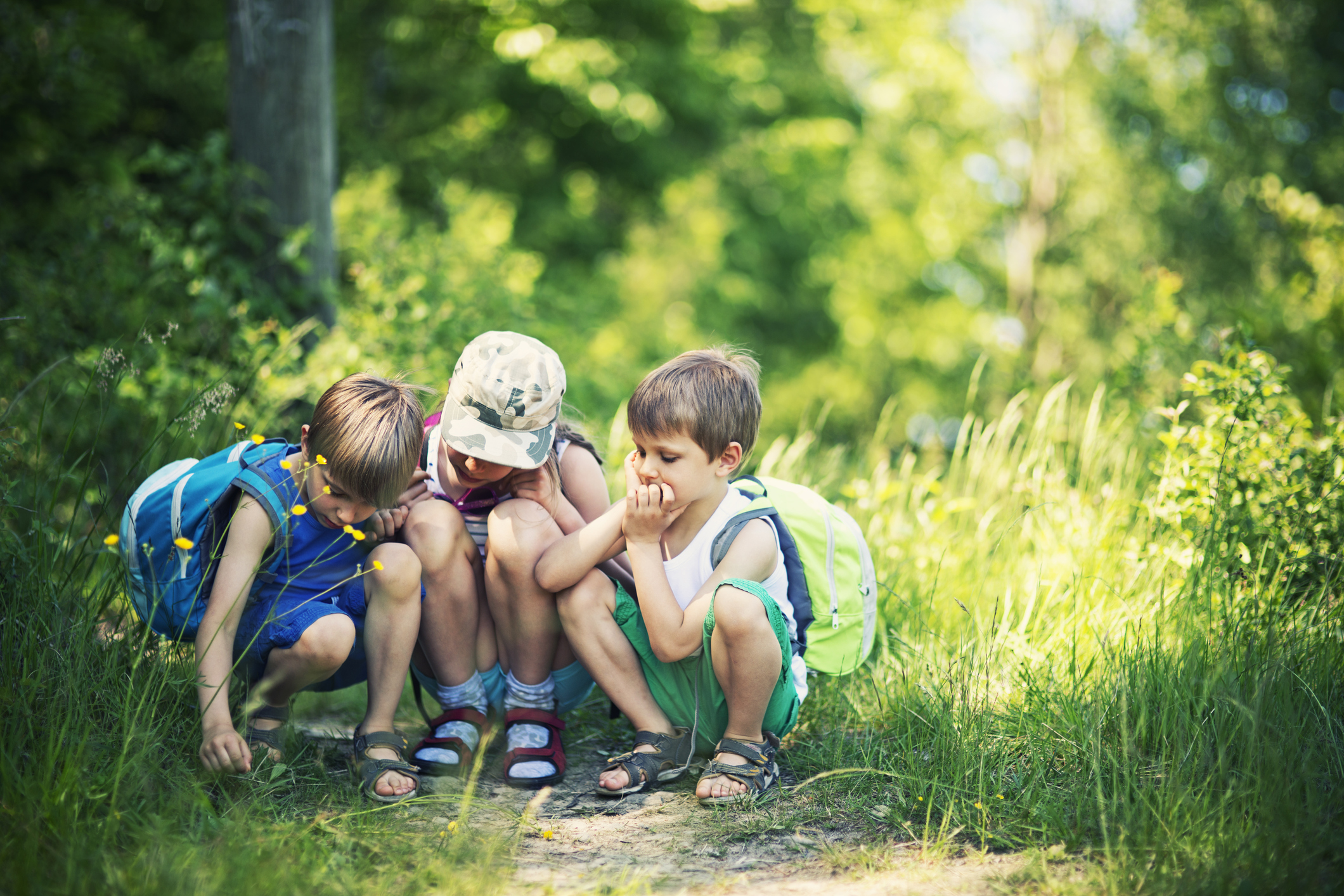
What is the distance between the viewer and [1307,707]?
86.6 inches

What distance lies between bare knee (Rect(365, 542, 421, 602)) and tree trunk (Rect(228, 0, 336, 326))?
2320mm

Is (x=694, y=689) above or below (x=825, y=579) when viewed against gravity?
below

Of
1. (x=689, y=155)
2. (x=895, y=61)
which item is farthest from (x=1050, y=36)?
(x=689, y=155)

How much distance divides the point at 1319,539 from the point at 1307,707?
636 millimetres

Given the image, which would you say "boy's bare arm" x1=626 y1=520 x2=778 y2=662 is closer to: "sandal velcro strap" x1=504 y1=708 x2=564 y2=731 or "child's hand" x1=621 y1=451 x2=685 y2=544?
"child's hand" x1=621 y1=451 x2=685 y2=544

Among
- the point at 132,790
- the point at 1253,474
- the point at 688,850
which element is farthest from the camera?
the point at 1253,474

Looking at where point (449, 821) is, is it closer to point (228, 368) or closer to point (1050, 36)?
point (228, 368)

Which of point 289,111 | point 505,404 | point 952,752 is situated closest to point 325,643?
point 505,404

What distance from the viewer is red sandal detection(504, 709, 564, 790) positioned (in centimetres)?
236

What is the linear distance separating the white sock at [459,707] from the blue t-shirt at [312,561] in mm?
388

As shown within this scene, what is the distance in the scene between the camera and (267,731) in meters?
2.25

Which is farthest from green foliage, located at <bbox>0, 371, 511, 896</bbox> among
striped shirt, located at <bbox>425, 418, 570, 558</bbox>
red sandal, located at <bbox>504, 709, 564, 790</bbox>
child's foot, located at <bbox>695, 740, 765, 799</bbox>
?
striped shirt, located at <bbox>425, 418, 570, 558</bbox>

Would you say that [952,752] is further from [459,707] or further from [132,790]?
[132,790]

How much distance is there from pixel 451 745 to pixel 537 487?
26.9 inches
